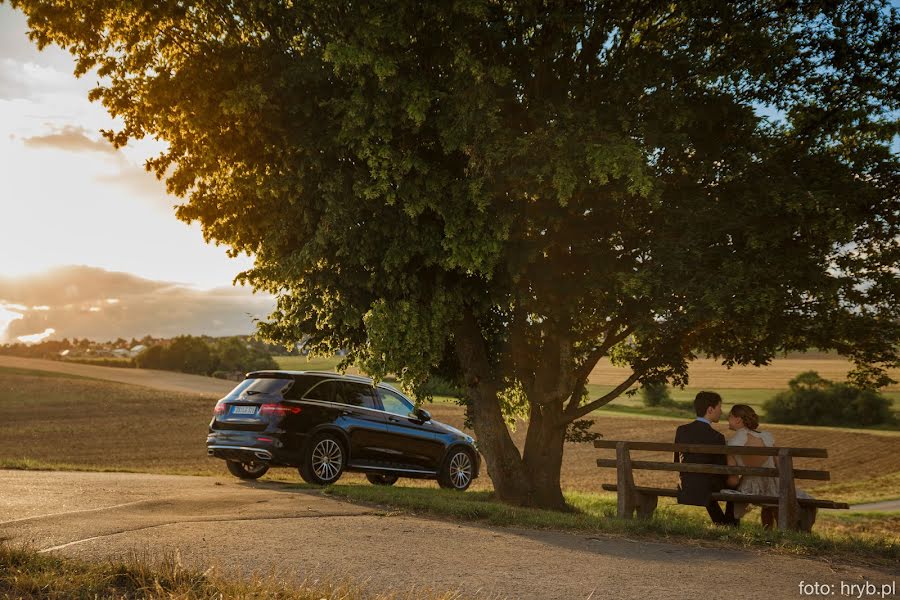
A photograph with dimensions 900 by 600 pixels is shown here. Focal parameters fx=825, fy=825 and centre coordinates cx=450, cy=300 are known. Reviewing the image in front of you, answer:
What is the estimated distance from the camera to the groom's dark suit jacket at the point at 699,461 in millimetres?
10016

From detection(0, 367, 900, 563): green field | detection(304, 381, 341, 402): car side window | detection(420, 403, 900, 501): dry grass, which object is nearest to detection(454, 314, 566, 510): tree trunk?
detection(0, 367, 900, 563): green field

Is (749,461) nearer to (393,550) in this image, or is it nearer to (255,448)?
(393,550)

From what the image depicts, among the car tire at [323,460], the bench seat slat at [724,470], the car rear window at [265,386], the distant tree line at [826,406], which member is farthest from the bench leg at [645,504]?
the distant tree line at [826,406]

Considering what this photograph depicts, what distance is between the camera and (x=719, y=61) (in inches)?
482

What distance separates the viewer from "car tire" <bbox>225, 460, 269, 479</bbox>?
1520cm

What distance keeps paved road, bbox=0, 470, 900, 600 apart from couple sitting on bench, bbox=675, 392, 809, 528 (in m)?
1.78

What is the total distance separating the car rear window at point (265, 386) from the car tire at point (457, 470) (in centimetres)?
376

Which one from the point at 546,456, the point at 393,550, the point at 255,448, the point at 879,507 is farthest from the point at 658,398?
the point at 393,550

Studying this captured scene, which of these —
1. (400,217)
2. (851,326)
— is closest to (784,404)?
(851,326)

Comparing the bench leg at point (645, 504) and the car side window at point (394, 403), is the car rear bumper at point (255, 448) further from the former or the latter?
the bench leg at point (645, 504)

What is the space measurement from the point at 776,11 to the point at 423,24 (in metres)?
5.74

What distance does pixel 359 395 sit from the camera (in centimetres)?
1448

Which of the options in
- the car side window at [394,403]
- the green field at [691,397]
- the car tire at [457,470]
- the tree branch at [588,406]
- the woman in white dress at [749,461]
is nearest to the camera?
the woman in white dress at [749,461]

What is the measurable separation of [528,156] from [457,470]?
7219 mm
